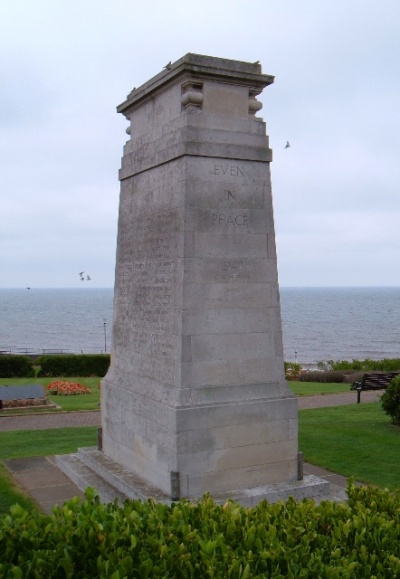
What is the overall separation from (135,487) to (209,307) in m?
2.83

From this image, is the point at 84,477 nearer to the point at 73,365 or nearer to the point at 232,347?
the point at 232,347

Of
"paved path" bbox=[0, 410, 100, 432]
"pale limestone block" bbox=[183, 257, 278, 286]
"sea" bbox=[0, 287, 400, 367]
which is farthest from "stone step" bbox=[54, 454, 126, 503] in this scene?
"sea" bbox=[0, 287, 400, 367]

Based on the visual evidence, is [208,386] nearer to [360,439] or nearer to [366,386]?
[360,439]

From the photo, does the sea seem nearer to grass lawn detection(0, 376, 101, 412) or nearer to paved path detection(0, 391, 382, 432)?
grass lawn detection(0, 376, 101, 412)

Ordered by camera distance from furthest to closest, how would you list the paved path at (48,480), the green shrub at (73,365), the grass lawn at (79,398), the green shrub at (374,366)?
the green shrub at (374,366) < the green shrub at (73,365) < the grass lawn at (79,398) < the paved path at (48,480)

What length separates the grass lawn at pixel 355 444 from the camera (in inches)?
434

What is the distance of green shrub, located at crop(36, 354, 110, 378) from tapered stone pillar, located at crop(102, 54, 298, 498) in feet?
72.9

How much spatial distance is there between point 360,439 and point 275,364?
4.65 m

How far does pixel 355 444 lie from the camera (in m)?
12.9

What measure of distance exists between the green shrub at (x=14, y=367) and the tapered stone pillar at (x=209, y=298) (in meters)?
22.3

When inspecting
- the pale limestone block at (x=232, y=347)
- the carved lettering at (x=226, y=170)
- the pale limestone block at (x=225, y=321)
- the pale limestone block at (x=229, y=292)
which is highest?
the carved lettering at (x=226, y=170)

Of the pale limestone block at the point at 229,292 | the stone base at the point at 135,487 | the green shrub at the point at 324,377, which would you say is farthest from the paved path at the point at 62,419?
the green shrub at the point at 324,377

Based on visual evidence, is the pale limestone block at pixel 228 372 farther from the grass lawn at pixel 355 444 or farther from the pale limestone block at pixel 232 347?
the grass lawn at pixel 355 444

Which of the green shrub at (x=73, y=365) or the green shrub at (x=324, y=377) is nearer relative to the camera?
the green shrub at (x=324, y=377)
